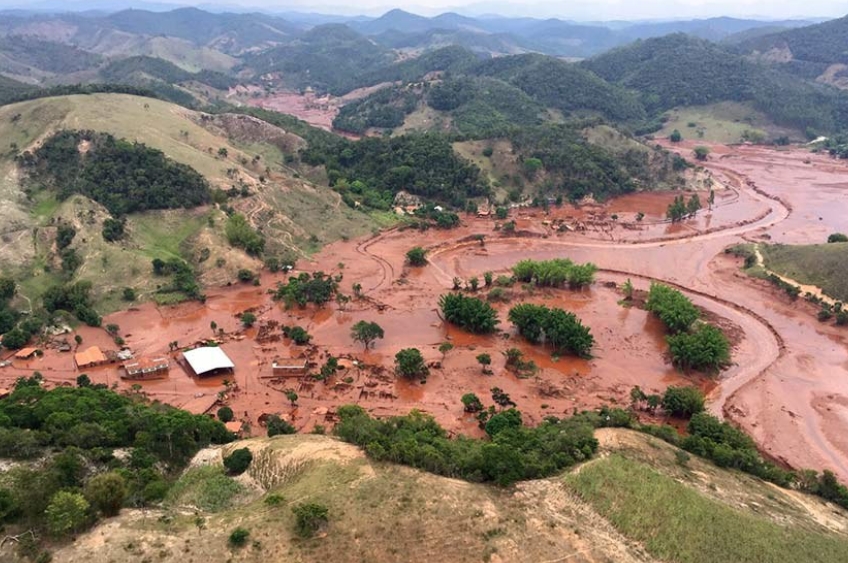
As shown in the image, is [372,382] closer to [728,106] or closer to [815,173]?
[815,173]

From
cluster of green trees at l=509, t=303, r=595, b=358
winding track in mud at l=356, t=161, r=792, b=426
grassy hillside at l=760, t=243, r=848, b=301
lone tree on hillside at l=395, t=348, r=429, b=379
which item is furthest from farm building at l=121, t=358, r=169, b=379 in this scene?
grassy hillside at l=760, t=243, r=848, b=301

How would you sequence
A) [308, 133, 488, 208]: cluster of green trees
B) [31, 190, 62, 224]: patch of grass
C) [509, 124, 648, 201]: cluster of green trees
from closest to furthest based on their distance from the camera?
1. [31, 190, 62, 224]: patch of grass
2. [308, 133, 488, 208]: cluster of green trees
3. [509, 124, 648, 201]: cluster of green trees

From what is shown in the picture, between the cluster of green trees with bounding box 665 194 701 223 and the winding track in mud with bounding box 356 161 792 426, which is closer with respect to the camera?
the winding track in mud with bounding box 356 161 792 426

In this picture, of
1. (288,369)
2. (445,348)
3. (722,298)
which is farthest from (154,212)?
(722,298)

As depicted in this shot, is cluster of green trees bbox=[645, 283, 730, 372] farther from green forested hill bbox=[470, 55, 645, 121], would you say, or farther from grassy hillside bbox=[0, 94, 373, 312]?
green forested hill bbox=[470, 55, 645, 121]

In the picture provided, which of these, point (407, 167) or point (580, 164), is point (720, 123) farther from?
point (407, 167)

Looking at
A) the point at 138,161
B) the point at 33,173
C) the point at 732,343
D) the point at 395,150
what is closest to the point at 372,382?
the point at 732,343
